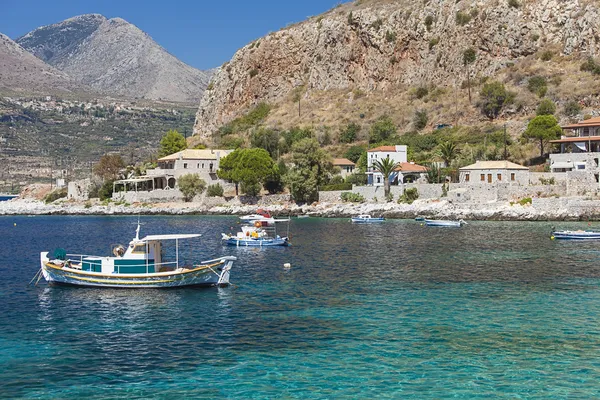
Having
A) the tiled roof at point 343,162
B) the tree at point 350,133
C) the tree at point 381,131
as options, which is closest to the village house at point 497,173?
the tiled roof at point 343,162

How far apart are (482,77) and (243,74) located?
5452cm

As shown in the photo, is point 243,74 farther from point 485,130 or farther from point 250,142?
point 485,130

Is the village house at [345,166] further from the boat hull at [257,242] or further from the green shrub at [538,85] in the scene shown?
the boat hull at [257,242]

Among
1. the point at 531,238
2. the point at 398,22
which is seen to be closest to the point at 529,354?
the point at 531,238

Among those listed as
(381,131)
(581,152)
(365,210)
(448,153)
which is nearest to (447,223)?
(365,210)

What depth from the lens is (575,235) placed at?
176ft

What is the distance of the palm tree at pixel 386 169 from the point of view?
8369 centimetres

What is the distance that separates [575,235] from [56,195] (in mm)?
94551

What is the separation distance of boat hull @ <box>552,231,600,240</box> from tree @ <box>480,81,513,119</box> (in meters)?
54.9

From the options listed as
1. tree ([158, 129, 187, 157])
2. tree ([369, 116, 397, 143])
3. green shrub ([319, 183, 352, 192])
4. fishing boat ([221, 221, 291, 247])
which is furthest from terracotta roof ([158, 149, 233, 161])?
fishing boat ([221, 221, 291, 247])

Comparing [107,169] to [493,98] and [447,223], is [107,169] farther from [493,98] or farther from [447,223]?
[447,223]

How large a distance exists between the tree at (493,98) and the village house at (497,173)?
105 feet

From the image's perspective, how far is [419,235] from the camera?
59.0 meters

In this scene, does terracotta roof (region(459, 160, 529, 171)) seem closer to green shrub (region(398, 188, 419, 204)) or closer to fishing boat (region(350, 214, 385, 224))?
green shrub (region(398, 188, 419, 204))
